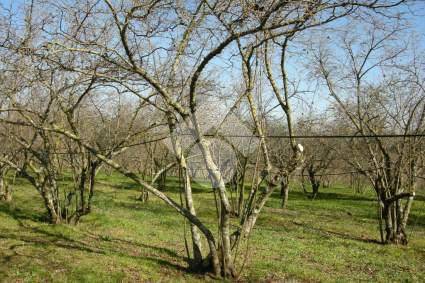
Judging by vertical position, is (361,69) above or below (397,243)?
above

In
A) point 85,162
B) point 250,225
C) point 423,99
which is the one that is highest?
point 423,99

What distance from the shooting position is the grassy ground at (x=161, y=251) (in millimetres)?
8352

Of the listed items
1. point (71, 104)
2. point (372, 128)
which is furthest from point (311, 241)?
point (71, 104)

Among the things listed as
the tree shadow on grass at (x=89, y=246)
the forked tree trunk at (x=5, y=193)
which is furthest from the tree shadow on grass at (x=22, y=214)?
the forked tree trunk at (x=5, y=193)

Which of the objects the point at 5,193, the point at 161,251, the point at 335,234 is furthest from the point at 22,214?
the point at 335,234

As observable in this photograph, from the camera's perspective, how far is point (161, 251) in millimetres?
10703

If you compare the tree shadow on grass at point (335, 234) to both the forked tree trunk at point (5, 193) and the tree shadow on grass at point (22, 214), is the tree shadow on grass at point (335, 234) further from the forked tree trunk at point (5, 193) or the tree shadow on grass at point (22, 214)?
the forked tree trunk at point (5, 193)

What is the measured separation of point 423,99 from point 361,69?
2.14m

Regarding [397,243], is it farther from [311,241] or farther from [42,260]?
[42,260]

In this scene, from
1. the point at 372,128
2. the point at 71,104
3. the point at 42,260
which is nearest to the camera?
the point at 42,260

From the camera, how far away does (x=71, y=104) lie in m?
12.6

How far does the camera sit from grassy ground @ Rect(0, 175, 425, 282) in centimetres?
835

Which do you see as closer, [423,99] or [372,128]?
[423,99]

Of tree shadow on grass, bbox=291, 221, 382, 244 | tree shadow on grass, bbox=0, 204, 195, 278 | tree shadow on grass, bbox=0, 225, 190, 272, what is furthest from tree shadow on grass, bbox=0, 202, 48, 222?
tree shadow on grass, bbox=291, 221, 382, 244
